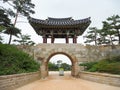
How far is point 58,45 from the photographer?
19516 millimetres

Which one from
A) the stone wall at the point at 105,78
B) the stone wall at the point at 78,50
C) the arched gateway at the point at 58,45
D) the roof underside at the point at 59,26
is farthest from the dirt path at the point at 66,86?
the roof underside at the point at 59,26

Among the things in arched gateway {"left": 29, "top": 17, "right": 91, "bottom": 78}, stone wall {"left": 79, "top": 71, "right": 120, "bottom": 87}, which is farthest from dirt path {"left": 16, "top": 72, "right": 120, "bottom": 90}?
arched gateway {"left": 29, "top": 17, "right": 91, "bottom": 78}

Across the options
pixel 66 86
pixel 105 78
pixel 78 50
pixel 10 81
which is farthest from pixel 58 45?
pixel 10 81

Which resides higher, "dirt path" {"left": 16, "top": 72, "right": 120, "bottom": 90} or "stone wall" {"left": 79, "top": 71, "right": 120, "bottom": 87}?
"stone wall" {"left": 79, "top": 71, "right": 120, "bottom": 87}

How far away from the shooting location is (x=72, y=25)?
2034cm

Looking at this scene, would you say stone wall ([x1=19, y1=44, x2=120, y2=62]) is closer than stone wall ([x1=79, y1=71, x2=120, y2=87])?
No

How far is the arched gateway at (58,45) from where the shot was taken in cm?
1889

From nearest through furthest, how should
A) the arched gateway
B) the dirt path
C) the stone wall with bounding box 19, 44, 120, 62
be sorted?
1. the dirt path
2. the arched gateway
3. the stone wall with bounding box 19, 44, 120, 62

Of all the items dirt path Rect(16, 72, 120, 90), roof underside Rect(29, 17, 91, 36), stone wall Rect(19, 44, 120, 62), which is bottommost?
dirt path Rect(16, 72, 120, 90)

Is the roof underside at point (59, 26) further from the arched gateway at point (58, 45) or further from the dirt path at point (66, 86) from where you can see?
the dirt path at point (66, 86)

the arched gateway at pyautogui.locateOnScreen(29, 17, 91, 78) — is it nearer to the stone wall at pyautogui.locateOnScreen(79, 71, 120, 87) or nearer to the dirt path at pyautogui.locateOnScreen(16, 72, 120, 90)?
the stone wall at pyautogui.locateOnScreen(79, 71, 120, 87)

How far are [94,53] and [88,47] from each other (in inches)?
42.5

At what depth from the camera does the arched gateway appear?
A: 18891 millimetres

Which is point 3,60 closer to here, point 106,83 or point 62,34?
point 106,83
